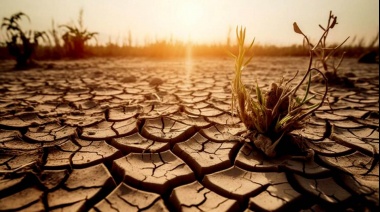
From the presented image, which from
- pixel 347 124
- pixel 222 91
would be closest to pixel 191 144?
pixel 347 124

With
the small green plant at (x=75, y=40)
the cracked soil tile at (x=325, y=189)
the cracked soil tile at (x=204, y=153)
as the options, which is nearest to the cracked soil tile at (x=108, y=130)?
the cracked soil tile at (x=204, y=153)

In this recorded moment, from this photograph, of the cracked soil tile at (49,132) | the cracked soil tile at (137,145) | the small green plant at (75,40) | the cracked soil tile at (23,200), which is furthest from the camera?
the small green plant at (75,40)

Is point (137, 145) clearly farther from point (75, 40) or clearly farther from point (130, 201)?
point (75, 40)

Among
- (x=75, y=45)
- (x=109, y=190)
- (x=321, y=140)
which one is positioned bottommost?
(x=109, y=190)

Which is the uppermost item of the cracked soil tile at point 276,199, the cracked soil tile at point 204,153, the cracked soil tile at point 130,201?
the cracked soil tile at point 204,153

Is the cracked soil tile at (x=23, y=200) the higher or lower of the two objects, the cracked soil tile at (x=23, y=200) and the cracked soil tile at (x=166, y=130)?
the lower

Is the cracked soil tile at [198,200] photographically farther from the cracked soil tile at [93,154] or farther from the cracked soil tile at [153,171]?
the cracked soil tile at [93,154]

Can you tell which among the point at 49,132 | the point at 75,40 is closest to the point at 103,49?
the point at 75,40

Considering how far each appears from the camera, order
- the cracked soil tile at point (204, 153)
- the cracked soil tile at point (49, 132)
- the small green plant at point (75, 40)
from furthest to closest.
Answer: the small green plant at point (75, 40)
the cracked soil tile at point (49, 132)
the cracked soil tile at point (204, 153)

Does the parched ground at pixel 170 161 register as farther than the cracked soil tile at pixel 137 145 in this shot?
No

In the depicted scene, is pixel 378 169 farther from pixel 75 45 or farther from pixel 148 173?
pixel 75 45
